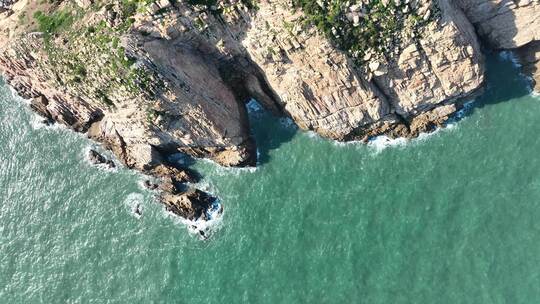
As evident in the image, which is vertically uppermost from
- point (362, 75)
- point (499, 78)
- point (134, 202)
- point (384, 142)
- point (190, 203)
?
point (134, 202)

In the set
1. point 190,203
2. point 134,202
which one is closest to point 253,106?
point 190,203

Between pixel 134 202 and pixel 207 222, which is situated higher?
pixel 134 202

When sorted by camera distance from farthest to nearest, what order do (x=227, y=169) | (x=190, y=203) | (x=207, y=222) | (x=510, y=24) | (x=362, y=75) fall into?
1. (x=227, y=169)
2. (x=207, y=222)
3. (x=190, y=203)
4. (x=510, y=24)
5. (x=362, y=75)

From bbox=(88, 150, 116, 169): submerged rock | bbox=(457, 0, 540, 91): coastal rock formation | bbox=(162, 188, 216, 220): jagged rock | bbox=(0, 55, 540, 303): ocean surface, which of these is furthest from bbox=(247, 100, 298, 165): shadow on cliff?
bbox=(457, 0, 540, 91): coastal rock formation

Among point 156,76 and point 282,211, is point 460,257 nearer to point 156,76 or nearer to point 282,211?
point 282,211

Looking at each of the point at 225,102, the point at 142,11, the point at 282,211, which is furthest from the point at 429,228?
the point at 142,11

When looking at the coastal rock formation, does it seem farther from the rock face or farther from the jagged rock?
the jagged rock

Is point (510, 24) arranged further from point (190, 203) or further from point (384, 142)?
point (190, 203)
